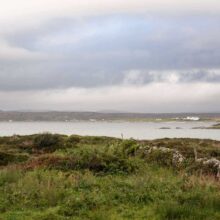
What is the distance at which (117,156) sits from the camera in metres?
23.0

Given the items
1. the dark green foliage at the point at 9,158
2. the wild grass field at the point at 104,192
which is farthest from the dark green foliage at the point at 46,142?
the wild grass field at the point at 104,192

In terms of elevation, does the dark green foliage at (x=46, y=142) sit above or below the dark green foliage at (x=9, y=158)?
above

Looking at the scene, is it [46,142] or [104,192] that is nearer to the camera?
[104,192]

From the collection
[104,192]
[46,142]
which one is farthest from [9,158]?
[104,192]

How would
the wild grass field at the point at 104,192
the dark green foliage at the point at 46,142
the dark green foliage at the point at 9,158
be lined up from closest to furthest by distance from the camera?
the wild grass field at the point at 104,192
the dark green foliage at the point at 9,158
the dark green foliage at the point at 46,142

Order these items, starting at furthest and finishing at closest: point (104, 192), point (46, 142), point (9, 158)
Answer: point (46, 142) < point (9, 158) < point (104, 192)

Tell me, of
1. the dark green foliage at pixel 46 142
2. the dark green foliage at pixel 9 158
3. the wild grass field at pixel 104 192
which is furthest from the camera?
the dark green foliage at pixel 46 142

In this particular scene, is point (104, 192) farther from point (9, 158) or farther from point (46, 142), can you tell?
point (46, 142)

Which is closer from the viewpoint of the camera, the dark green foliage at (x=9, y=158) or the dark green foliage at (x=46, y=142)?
the dark green foliage at (x=9, y=158)

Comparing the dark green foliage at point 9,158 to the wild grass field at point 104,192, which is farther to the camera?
the dark green foliage at point 9,158

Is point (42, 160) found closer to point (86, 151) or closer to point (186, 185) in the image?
point (86, 151)

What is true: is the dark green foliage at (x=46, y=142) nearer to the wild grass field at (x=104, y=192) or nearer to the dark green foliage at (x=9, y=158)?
the dark green foliage at (x=9, y=158)

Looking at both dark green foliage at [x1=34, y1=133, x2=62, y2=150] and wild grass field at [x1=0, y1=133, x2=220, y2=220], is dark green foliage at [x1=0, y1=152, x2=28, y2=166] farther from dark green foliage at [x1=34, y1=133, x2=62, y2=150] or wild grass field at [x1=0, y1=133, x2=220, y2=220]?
dark green foliage at [x1=34, y1=133, x2=62, y2=150]

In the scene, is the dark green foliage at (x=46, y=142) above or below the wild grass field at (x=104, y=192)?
above
